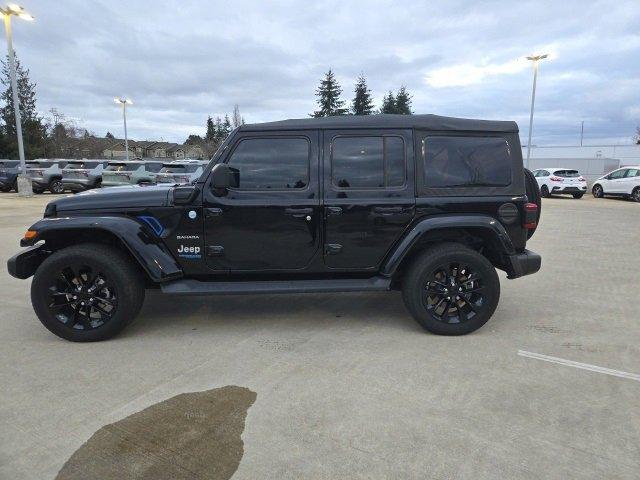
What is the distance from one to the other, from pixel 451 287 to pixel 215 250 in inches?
84.3

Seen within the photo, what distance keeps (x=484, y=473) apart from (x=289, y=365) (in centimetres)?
161

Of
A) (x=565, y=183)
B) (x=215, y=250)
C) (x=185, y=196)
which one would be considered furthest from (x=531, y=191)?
(x=565, y=183)

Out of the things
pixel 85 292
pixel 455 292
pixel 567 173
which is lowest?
pixel 455 292

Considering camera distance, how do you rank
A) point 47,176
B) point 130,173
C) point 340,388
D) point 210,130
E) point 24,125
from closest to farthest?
point 340,388 → point 130,173 → point 47,176 → point 24,125 → point 210,130

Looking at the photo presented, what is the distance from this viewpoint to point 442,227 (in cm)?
397

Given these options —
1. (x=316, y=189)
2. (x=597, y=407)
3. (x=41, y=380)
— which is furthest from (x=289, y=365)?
(x=597, y=407)

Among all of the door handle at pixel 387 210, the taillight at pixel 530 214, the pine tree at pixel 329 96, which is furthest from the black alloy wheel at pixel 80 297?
the pine tree at pixel 329 96

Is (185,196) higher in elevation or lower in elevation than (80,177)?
lower

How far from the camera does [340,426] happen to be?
267 cm

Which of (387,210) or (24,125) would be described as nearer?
(387,210)

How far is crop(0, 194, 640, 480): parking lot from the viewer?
2.37 metres

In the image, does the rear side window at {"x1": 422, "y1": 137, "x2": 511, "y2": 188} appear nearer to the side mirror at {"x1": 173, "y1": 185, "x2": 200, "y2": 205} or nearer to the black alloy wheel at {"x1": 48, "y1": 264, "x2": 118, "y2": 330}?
the side mirror at {"x1": 173, "y1": 185, "x2": 200, "y2": 205}

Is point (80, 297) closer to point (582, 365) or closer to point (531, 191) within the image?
point (582, 365)

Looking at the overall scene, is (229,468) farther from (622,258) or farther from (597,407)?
(622,258)
